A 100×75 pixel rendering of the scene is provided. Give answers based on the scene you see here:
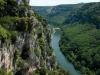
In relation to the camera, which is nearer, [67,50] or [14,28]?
[14,28]

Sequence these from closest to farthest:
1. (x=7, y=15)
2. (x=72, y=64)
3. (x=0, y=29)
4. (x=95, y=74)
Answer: (x=0, y=29), (x=7, y=15), (x=95, y=74), (x=72, y=64)

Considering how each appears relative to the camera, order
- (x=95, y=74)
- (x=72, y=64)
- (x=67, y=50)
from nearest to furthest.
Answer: (x=95, y=74) → (x=72, y=64) → (x=67, y=50)

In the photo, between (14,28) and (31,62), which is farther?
(31,62)

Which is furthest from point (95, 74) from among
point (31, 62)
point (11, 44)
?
point (11, 44)

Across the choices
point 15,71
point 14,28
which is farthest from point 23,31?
point 15,71

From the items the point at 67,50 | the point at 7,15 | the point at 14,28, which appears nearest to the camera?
the point at 14,28

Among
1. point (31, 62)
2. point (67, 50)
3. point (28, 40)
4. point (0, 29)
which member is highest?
point (0, 29)

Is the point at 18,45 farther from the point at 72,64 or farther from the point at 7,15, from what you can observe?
the point at 72,64

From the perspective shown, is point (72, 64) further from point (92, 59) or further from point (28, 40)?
point (28, 40)

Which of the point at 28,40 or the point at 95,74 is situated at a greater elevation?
the point at 28,40
